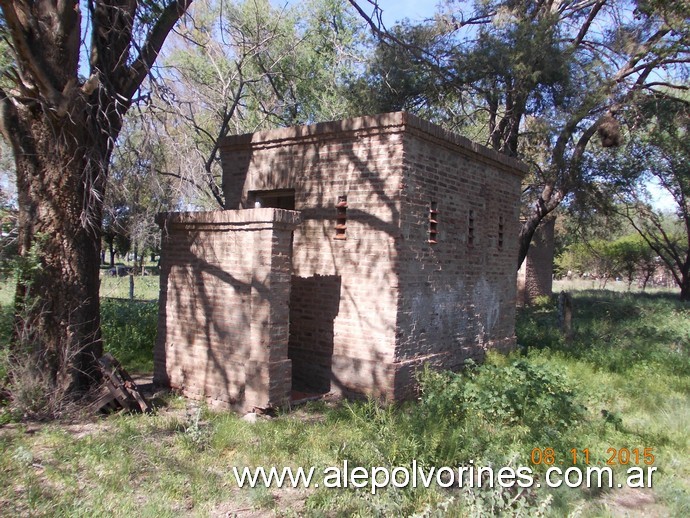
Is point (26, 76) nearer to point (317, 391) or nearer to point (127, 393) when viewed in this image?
point (127, 393)

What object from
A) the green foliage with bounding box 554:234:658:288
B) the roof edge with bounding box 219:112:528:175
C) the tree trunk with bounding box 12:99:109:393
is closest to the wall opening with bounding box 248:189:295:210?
the roof edge with bounding box 219:112:528:175

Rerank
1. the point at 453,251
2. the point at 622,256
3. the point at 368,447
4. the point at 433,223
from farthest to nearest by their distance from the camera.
A: 1. the point at 622,256
2. the point at 453,251
3. the point at 433,223
4. the point at 368,447

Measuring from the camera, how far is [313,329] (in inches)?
320

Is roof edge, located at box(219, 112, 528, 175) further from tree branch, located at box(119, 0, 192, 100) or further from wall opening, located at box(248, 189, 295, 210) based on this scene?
tree branch, located at box(119, 0, 192, 100)

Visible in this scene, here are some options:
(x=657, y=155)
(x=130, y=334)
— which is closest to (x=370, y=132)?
(x=130, y=334)

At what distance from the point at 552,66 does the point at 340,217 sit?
808cm

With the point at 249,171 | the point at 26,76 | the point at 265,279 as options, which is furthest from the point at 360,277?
the point at 26,76

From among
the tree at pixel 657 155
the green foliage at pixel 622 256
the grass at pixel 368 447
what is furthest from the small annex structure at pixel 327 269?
the green foliage at pixel 622 256

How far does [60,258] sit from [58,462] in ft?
8.63

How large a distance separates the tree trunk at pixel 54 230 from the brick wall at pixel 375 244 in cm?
286

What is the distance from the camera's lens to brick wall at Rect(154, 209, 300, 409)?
21.9 feet

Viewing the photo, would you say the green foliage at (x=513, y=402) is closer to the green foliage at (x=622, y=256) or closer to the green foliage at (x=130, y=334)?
the green foliage at (x=130, y=334)

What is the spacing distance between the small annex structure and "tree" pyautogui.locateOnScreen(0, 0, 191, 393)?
4.04ft

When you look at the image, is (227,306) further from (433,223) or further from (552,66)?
(552,66)
